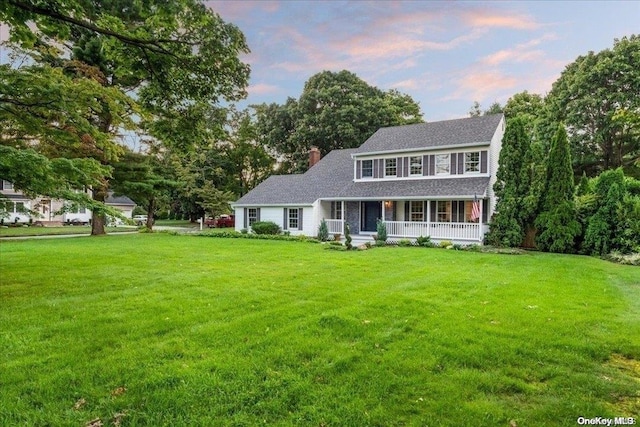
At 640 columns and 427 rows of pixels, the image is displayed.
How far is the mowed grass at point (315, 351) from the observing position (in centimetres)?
327

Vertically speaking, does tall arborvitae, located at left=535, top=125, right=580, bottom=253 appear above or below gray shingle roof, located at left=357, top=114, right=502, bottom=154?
below

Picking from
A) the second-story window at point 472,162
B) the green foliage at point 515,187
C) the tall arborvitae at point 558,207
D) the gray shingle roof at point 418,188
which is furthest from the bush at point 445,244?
the second-story window at point 472,162

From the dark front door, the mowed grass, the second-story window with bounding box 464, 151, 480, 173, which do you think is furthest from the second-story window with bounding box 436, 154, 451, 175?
the mowed grass

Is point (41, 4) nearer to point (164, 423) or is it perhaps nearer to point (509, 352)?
point (164, 423)

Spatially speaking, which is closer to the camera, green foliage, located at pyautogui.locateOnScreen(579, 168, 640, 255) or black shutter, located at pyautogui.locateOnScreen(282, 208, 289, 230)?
green foliage, located at pyautogui.locateOnScreen(579, 168, 640, 255)

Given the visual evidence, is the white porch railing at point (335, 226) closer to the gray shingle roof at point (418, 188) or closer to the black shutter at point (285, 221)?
the gray shingle roof at point (418, 188)

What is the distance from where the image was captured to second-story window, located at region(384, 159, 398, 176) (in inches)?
889

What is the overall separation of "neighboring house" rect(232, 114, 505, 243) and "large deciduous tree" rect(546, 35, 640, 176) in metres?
11.1

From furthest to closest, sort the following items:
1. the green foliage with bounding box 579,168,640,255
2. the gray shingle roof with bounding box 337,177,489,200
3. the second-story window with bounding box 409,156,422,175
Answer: the second-story window with bounding box 409,156,422,175
the gray shingle roof with bounding box 337,177,489,200
the green foliage with bounding box 579,168,640,255

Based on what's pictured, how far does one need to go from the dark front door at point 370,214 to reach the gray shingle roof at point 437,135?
10.9 feet

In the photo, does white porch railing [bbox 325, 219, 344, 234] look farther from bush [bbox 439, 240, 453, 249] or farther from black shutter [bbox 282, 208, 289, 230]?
bush [bbox 439, 240, 453, 249]

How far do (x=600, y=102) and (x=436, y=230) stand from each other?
57.7 feet

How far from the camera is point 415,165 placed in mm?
21844

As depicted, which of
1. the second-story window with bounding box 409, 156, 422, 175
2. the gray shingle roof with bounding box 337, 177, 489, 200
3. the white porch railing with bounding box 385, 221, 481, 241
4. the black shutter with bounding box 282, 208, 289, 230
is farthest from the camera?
the black shutter with bounding box 282, 208, 289, 230
